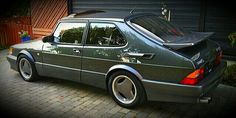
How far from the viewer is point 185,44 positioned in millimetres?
3932

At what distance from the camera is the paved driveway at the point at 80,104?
14.8ft

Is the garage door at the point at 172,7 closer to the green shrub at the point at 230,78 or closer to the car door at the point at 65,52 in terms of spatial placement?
the green shrub at the point at 230,78

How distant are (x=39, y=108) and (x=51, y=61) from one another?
45.6 inches

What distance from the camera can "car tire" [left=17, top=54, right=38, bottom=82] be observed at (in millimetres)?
6051

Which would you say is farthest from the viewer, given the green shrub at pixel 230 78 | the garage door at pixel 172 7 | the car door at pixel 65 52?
the garage door at pixel 172 7

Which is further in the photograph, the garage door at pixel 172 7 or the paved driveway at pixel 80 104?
the garage door at pixel 172 7

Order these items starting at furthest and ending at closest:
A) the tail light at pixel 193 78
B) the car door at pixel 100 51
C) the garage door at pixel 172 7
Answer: the garage door at pixel 172 7 → the car door at pixel 100 51 → the tail light at pixel 193 78

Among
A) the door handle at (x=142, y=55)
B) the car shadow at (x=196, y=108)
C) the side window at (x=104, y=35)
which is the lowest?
the car shadow at (x=196, y=108)

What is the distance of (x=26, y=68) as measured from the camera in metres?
6.21

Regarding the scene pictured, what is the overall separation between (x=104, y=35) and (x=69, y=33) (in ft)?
3.01

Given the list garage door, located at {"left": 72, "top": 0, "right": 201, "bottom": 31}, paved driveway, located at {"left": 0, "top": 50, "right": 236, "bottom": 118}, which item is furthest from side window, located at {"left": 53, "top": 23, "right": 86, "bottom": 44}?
garage door, located at {"left": 72, "top": 0, "right": 201, "bottom": 31}

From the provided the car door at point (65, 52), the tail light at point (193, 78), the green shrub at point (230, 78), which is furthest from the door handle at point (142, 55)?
the green shrub at point (230, 78)

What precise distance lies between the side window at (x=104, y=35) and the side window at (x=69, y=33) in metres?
0.25

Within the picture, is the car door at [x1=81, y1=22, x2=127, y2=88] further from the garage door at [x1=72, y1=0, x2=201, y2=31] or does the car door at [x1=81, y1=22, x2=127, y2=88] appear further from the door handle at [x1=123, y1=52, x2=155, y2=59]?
the garage door at [x1=72, y1=0, x2=201, y2=31]
